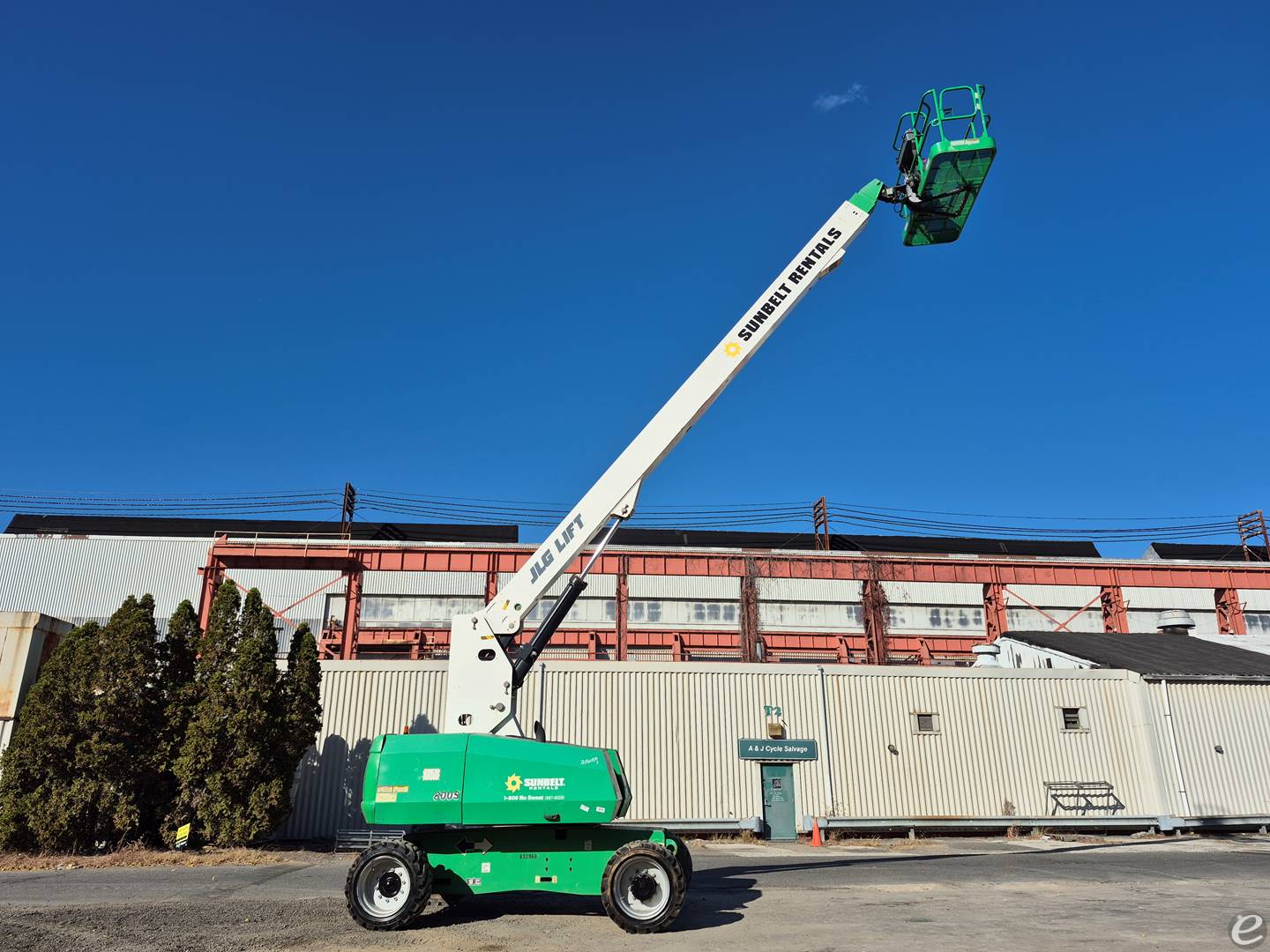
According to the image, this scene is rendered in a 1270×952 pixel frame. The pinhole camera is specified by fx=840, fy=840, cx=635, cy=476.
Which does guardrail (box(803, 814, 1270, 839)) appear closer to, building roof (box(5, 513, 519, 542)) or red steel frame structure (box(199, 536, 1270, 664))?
red steel frame structure (box(199, 536, 1270, 664))

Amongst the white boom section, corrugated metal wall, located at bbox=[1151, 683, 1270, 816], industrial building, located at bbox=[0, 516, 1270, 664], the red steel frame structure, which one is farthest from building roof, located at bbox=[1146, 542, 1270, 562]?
the white boom section

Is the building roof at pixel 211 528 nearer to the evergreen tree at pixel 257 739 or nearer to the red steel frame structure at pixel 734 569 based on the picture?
the red steel frame structure at pixel 734 569

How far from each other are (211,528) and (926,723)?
50.4 metres

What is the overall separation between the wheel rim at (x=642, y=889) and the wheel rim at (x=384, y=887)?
2.53 m

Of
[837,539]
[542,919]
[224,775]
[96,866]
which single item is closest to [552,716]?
[224,775]

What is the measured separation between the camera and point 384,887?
1021 centimetres

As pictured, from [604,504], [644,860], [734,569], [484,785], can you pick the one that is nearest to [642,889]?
[644,860]

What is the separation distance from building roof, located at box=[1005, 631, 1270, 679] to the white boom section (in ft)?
61.1

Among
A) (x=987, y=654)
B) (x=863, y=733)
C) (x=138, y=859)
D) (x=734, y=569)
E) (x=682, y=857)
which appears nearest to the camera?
(x=682, y=857)

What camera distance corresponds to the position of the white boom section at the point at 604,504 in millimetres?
11359

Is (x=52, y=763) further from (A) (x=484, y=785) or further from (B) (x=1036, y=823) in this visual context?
(B) (x=1036, y=823)

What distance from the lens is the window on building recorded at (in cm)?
2383

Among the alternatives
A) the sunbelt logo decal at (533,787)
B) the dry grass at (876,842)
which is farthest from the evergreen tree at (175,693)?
the dry grass at (876,842)

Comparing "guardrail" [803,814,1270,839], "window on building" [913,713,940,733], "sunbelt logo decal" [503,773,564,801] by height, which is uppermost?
"window on building" [913,713,940,733]
